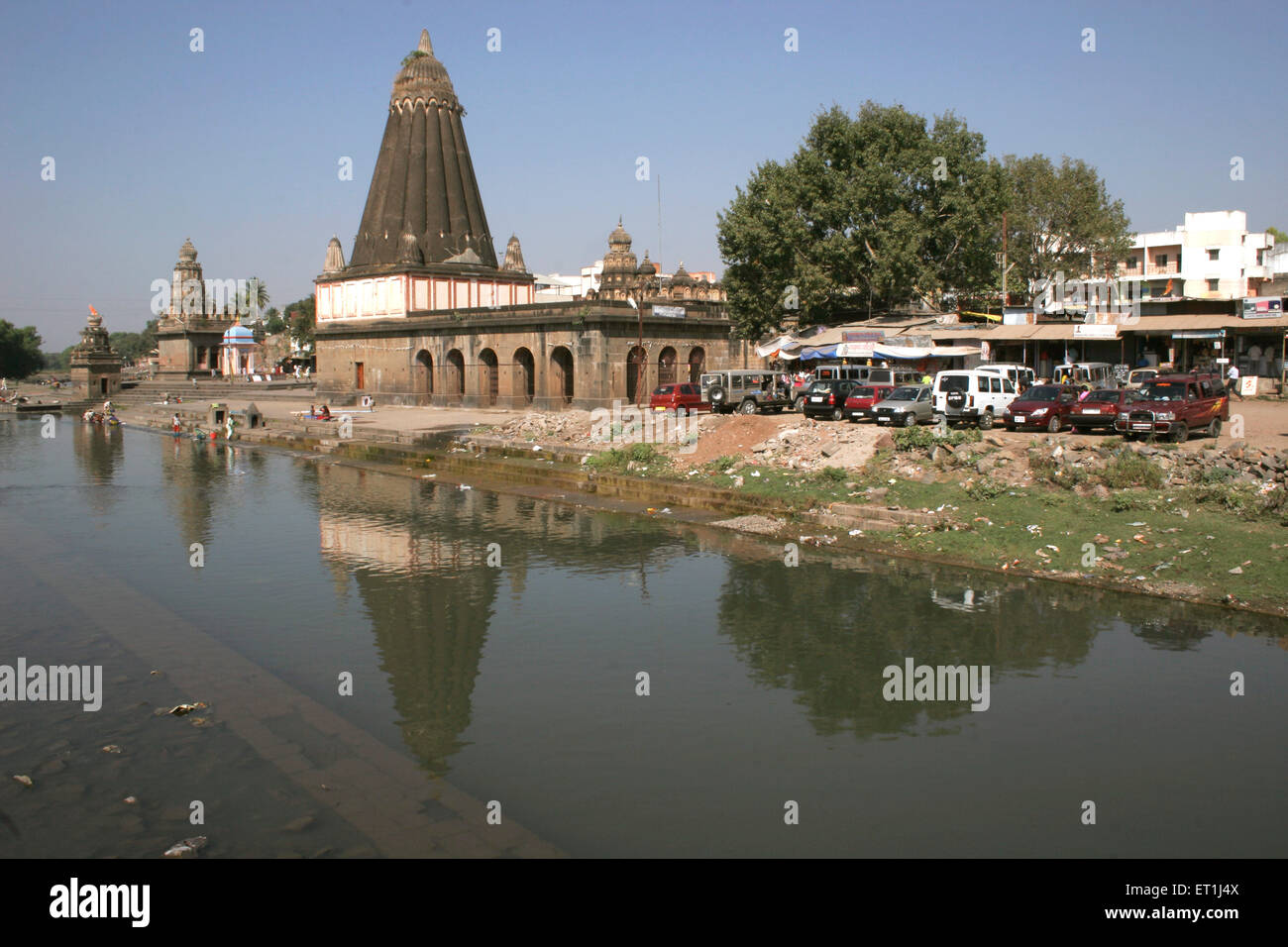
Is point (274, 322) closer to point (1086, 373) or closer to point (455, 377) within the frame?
point (455, 377)

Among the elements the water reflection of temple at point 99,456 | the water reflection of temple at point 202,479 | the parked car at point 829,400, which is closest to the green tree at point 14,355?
the water reflection of temple at point 99,456

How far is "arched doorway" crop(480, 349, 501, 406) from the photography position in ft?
153

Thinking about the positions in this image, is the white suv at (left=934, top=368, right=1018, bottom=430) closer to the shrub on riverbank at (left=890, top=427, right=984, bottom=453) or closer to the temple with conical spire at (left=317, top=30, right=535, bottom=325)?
the shrub on riverbank at (left=890, top=427, right=984, bottom=453)

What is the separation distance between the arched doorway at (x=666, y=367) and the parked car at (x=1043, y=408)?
21.0 meters

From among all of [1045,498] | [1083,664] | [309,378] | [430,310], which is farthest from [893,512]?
[309,378]

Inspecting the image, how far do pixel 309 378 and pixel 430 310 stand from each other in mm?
38355

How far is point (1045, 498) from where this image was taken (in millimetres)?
18562

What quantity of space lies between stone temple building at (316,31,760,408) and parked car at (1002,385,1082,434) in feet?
66.5

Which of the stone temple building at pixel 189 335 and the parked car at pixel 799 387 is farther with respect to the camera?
the stone temple building at pixel 189 335

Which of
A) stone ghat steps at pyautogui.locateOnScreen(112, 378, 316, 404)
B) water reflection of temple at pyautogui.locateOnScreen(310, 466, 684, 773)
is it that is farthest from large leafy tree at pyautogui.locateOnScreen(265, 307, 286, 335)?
water reflection of temple at pyautogui.locateOnScreen(310, 466, 684, 773)

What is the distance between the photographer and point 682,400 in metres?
33.3

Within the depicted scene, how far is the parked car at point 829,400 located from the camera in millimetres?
28312

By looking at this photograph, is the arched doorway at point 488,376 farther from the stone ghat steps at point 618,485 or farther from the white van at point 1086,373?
the white van at point 1086,373
